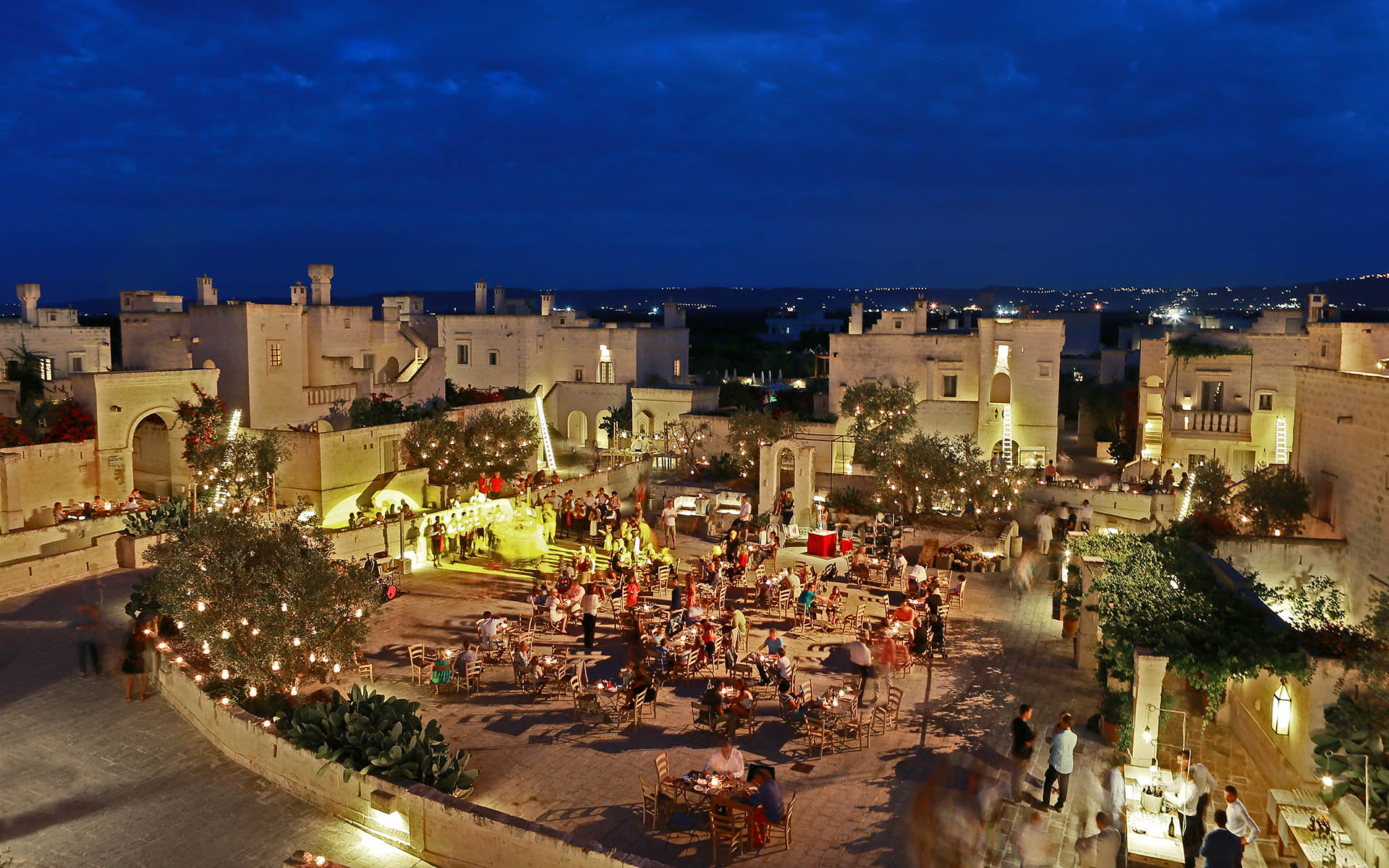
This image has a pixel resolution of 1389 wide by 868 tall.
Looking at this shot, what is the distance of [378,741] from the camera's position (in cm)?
1147

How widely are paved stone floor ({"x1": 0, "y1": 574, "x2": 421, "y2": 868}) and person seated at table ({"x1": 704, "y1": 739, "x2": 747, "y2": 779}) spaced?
3.56 meters

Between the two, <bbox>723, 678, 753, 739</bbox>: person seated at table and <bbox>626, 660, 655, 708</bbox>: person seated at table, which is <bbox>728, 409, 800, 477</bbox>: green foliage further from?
<bbox>723, 678, 753, 739</bbox>: person seated at table

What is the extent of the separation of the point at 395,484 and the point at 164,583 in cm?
1220

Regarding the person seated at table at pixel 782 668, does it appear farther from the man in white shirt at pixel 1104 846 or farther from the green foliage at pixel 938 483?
the green foliage at pixel 938 483

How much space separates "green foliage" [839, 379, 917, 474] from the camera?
36.0 metres

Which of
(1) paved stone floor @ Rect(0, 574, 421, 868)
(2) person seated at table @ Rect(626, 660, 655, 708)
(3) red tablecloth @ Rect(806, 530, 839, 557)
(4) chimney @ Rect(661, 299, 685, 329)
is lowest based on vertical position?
(1) paved stone floor @ Rect(0, 574, 421, 868)

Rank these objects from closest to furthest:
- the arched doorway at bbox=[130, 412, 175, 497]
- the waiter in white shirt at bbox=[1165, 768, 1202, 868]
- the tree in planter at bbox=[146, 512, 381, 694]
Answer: the waiter in white shirt at bbox=[1165, 768, 1202, 868], the tree in planter at bbox=[146, 512, 381, 694], the arched doorway at bbox=[130, 412, 175, 497]

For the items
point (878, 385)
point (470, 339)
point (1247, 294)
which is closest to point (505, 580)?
point (878, 385)

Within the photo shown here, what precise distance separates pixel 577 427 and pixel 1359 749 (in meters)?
38.2

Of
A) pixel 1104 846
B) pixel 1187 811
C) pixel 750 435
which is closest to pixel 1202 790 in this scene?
pixel 1187 811

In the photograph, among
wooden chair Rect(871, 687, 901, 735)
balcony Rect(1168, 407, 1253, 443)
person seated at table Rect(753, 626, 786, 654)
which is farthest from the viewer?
balcony Rect(1168, 407, 1253, 443)

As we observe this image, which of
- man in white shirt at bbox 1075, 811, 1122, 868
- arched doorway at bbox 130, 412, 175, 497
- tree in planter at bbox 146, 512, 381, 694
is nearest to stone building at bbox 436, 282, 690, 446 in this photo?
arched doorway at bbox 130, 412, 175, 497

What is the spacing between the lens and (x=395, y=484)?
26.3 metres

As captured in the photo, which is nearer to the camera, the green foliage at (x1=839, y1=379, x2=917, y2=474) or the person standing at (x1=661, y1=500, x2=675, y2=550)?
the person standing at (x1=661, y1=500, x2=675, y2=550)
